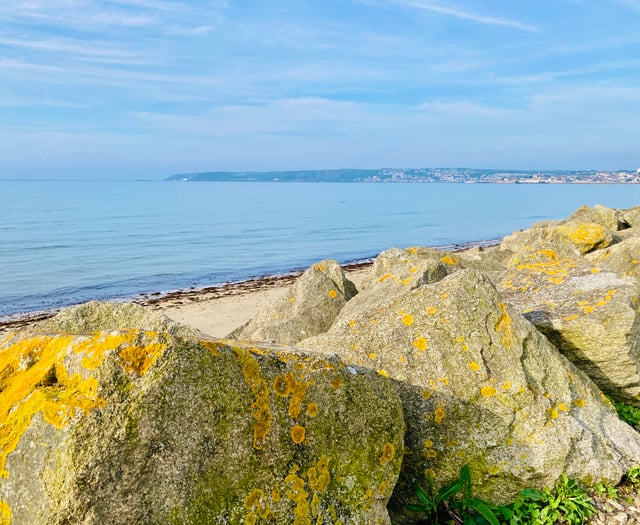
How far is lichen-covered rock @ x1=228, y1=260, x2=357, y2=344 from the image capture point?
987 cm

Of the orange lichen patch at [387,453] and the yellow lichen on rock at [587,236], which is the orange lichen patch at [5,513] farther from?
the yellow lichen on rock at [587,236]

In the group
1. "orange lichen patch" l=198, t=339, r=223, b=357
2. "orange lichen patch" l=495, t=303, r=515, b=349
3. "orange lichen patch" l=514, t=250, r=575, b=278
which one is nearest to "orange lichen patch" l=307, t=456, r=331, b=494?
"orange lichen patch" l=198, t=339, r=223, b=357

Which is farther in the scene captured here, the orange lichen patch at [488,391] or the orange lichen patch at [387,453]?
the orange lichen patch at [488,391]

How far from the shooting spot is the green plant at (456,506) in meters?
4.71

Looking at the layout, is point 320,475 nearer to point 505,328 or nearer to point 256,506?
point 256,506

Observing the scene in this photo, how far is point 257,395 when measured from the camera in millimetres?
3719

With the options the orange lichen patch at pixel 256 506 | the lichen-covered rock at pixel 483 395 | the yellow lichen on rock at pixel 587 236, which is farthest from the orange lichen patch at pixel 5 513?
the yellow lichen on rock at pixel 587 236

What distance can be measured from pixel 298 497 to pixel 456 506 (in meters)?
1.86

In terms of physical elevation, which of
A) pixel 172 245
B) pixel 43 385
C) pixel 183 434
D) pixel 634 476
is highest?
pixel 43 385

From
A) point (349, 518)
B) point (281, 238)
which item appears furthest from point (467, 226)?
point (349, 518)

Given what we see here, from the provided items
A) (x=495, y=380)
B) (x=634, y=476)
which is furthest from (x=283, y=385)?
(x=634, y=476)

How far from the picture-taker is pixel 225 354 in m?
3.62

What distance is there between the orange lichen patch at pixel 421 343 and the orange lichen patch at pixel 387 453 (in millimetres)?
1375

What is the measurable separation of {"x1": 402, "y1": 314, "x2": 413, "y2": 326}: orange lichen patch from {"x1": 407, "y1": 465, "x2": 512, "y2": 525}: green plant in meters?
1.48
